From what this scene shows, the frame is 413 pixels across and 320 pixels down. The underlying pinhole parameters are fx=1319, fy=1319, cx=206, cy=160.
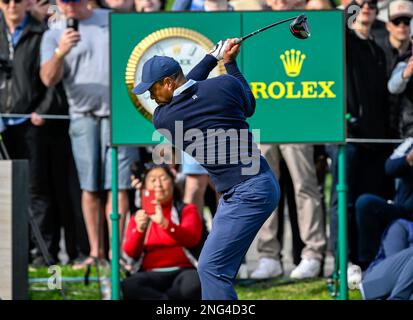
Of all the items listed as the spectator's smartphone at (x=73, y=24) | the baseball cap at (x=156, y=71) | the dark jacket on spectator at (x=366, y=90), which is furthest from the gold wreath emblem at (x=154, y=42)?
the baseball cap at (x=156, y=71)

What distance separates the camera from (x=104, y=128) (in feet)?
34.4

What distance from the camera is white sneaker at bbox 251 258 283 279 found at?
10.5m

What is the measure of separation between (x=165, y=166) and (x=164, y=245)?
2.01 ft

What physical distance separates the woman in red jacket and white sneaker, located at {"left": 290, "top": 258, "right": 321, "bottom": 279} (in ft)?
3.59

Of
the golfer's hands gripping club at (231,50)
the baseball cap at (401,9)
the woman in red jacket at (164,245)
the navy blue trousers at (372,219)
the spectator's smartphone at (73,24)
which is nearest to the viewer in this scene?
the golfer's hands gripping club at (231,50)

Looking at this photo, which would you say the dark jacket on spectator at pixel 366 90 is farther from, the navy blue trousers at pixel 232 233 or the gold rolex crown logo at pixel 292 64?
the navy blue trousers at pixel 232 233

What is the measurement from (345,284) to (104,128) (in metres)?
2.36

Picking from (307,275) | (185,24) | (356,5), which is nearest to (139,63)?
(185,24)

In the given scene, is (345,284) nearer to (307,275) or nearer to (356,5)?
(307,275)

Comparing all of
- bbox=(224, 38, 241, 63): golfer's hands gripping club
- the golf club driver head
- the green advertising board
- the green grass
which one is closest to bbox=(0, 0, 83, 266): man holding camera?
the green grass

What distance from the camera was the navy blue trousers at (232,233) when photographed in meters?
7.75

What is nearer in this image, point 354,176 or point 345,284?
point 345,284

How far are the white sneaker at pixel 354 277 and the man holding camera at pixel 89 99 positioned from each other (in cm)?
188

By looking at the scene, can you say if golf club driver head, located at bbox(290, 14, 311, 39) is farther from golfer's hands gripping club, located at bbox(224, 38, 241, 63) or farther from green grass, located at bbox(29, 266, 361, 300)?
green grass, located at bbox(29, 266, 361, 300)
